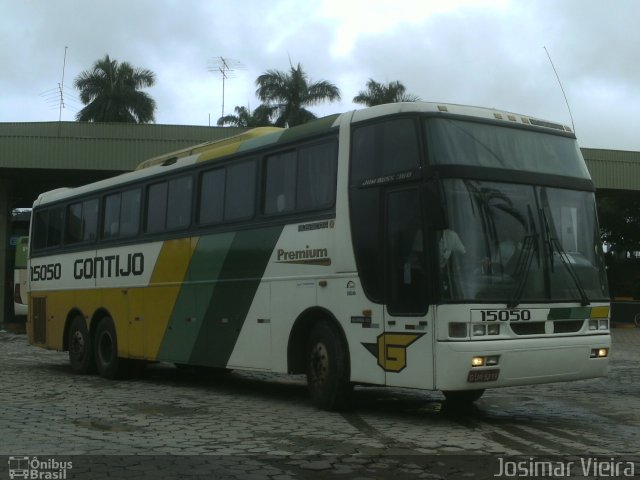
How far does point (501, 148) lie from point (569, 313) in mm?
1930

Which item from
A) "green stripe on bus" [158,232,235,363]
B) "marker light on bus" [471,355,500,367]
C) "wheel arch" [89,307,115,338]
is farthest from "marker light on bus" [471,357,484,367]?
"wheel arch" [89,307,115,338]

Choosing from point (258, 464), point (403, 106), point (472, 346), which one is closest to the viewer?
point (258, 464)

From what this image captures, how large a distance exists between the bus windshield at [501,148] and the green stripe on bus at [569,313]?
61.0 inches

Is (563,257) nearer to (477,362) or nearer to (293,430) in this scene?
(477,362)

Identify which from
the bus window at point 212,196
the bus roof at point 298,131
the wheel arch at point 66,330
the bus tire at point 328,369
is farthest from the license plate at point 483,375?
the wheel arch at point 66,330

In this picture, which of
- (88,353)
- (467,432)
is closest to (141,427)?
(467,432)

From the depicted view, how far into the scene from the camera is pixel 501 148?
9086 mm

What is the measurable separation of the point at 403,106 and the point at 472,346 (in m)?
2.68

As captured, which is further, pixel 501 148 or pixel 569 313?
pixel 501 148

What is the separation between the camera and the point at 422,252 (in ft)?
27.5

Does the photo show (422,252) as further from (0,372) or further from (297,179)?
(0,372)

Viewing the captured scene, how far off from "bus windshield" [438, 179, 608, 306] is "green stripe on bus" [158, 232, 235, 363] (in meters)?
3.99

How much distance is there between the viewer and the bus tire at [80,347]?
49.4 ft

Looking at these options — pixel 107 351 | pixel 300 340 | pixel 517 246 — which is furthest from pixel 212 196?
pixel 517 246
